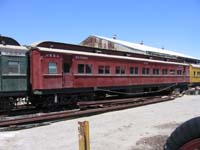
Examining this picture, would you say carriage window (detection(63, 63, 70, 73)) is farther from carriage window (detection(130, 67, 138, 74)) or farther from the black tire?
the black tire

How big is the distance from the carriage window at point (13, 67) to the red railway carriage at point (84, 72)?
851 mm

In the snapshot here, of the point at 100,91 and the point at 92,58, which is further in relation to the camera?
the point at 100,91

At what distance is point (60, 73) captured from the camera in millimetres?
17047

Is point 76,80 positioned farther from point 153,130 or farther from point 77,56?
point 153,130

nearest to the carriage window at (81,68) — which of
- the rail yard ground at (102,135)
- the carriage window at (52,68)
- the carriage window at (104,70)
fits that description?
the carriage window at (104,70)

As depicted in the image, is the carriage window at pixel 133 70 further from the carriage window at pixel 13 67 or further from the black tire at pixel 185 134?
the black tire at pixel 185 134

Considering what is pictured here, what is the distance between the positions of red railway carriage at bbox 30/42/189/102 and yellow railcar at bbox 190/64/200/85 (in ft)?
35.5

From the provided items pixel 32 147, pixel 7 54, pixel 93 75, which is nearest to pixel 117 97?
pixel 93 75

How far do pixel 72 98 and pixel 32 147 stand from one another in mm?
9379

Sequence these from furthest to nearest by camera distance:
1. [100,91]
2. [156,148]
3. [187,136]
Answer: [100,91], [156,148], [187,136]

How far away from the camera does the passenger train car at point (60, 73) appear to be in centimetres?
1550

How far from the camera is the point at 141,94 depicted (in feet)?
85.7

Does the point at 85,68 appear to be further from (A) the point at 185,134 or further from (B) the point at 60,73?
(A) the point at 185,134

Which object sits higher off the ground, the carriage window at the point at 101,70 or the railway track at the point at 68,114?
the carriage window at the point at 101,70
